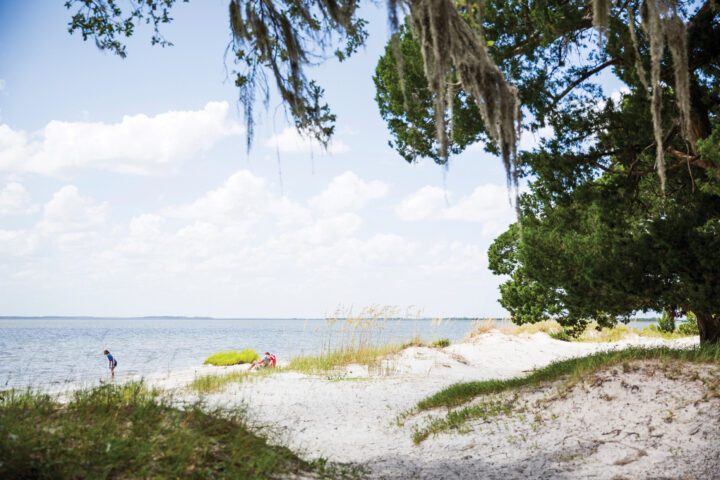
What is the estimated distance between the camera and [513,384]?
7277 millimetres

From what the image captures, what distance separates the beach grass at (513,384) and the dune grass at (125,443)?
8.36 ft

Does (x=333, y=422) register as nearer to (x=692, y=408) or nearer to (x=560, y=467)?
(x=560, y=467)

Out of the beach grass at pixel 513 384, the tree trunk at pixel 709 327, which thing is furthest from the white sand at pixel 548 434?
the tree trunk at pixel 709 327

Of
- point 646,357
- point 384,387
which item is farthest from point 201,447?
point 384,387

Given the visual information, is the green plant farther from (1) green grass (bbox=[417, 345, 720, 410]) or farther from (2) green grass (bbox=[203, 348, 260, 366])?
(2) green grass (bbox=[203, 348, 260, 366])

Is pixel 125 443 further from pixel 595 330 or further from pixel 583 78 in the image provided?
pixel 595 330

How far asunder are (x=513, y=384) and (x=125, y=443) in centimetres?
581

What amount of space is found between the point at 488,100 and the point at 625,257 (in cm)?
545

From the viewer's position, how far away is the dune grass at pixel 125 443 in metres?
2.76

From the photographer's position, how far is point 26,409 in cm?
362

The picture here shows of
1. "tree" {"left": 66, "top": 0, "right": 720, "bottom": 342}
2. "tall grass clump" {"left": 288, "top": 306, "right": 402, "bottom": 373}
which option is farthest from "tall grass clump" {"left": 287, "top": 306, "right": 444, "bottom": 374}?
"tree" {"left": 66, "top": 0, "right": 720, "bottom": 342}

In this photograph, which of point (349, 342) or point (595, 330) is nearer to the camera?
point (349, 342)

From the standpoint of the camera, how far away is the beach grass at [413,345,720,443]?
6180 mm

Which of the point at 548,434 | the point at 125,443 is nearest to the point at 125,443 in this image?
the point at 125,443
